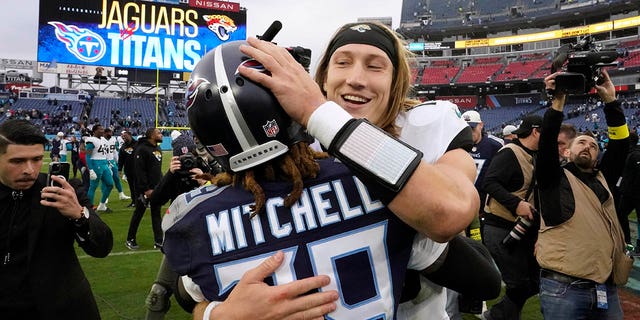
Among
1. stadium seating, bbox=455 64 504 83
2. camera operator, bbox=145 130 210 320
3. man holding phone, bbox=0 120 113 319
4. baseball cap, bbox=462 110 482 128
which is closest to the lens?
man holding phone, bbox=0 120 113 319

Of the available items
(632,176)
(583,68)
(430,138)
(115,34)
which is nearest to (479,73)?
(115,34)

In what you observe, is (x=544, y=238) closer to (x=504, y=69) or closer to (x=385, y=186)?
(x=385, y=186)

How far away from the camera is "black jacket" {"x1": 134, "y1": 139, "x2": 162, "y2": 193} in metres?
7.48

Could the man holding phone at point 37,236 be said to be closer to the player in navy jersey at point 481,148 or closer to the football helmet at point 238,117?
the football helmet at point 238,117

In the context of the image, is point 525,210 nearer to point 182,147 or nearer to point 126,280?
point 182,147

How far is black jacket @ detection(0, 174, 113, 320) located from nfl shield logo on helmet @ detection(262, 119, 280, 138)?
6.64ft

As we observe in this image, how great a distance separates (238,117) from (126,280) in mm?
5157

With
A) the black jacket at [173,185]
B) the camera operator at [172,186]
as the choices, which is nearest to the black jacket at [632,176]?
the camera operator at [172,186]

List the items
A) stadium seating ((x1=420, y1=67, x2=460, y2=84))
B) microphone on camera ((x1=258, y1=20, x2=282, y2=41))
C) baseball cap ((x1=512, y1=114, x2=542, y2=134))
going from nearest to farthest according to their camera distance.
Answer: microphone on camera ((x1=258, y1=20, x2=282, y2=41)) → baseball cap ((x1=512, y1=114, x2=542, y2=134)) → stadium seating ((x1=420, y1=67, x2=460, y2=84))

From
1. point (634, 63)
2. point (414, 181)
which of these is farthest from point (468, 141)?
point (634, 63)

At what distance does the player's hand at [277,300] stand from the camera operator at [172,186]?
222 centimetres

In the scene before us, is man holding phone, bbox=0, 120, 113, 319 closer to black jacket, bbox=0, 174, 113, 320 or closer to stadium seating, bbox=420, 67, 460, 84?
black jacket, bbox=0, 174, 113, 320

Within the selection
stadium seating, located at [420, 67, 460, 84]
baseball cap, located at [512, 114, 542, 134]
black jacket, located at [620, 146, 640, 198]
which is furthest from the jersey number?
stadium seating, located at [420, 67, 460, 84]

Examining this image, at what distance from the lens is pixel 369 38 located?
1563mm
